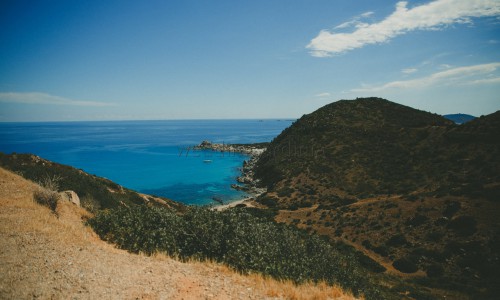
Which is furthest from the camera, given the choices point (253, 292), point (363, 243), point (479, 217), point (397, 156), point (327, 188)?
point (397, 156)

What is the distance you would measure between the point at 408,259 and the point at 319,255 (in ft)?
62.6

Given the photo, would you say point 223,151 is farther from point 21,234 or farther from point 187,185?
point 21,234

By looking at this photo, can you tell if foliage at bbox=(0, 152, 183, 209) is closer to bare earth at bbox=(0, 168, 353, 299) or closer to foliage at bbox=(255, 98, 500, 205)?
bare earth at bbox=(0, 168, 353, 299)

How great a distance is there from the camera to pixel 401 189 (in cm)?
4425

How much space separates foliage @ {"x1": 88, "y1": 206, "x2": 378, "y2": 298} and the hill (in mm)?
15487

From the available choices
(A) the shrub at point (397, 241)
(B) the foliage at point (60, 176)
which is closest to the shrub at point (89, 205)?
(B) the foliage at point (60, 176)

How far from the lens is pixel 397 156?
57500 mm

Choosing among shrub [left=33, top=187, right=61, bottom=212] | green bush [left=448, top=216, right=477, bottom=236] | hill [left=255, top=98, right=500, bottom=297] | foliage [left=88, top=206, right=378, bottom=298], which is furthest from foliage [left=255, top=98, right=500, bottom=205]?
shrub [left=33, top=187, right=61, bottom=212]

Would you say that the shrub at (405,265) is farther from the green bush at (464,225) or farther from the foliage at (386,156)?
the foliage at (386,156)

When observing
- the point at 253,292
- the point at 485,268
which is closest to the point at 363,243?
the point at 485,268

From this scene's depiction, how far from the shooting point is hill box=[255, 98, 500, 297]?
24.9m

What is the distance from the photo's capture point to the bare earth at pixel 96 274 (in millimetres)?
7059

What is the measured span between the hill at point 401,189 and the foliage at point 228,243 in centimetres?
1549

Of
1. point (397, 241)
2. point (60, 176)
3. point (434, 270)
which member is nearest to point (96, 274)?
point (60, 176)
